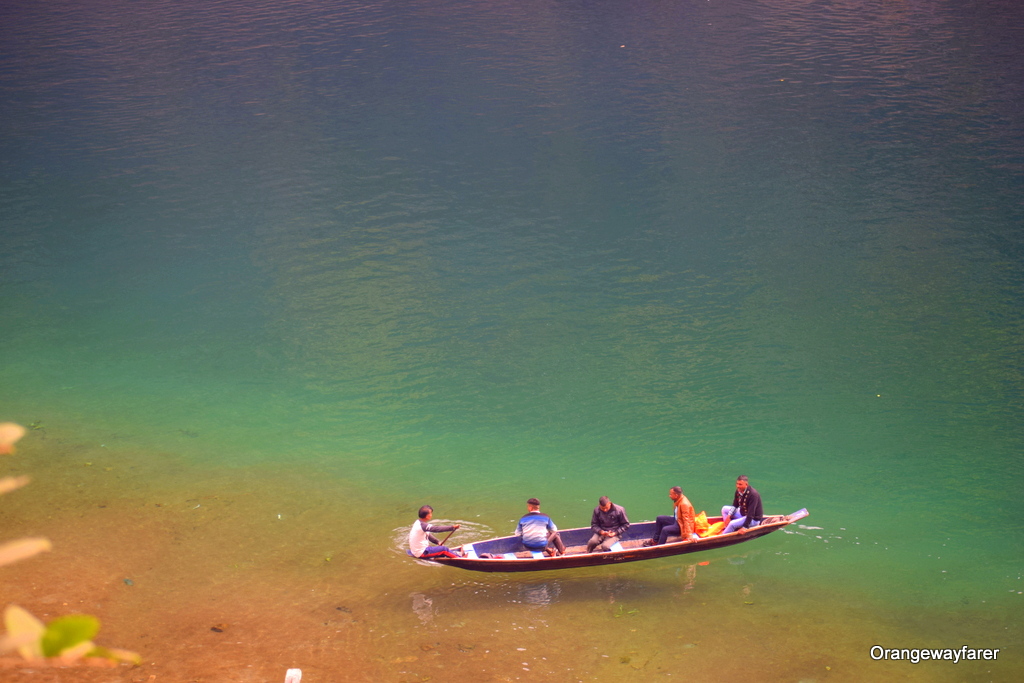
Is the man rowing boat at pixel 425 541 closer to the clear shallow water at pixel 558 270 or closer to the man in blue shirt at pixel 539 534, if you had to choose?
the clear shallow water at pixel 558 270

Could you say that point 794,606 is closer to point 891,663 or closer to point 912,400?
point 891,663

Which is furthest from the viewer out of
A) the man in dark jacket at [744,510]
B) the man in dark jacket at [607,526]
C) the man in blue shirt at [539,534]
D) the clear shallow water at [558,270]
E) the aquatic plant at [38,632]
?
the clear shallow water at [558,270]

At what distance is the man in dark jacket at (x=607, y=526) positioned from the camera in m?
13.8

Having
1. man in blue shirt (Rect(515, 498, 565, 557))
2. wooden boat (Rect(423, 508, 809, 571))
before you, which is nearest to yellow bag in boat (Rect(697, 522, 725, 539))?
wooden boat (Rect(423, 508, 809, 571))

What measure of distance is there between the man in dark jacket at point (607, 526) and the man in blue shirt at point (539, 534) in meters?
0.58

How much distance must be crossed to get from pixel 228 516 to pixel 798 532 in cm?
1038

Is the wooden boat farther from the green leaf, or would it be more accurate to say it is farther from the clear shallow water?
the green leaf

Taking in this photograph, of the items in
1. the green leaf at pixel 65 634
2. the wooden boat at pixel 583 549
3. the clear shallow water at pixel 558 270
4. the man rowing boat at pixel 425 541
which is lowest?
the green leaf at pixel 65 634

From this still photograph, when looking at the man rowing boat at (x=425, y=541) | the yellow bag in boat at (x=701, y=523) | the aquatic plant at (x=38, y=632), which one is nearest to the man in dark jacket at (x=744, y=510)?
the yellow bag in boat at (x=701, y=523)

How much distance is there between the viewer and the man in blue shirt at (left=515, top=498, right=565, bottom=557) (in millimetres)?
13617

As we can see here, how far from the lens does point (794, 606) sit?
43.1 ft

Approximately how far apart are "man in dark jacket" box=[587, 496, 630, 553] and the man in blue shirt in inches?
22.6

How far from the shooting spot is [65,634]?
1264 mm

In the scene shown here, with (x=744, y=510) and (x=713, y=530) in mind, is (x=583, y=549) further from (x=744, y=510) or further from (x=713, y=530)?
(x=744, y=510)
